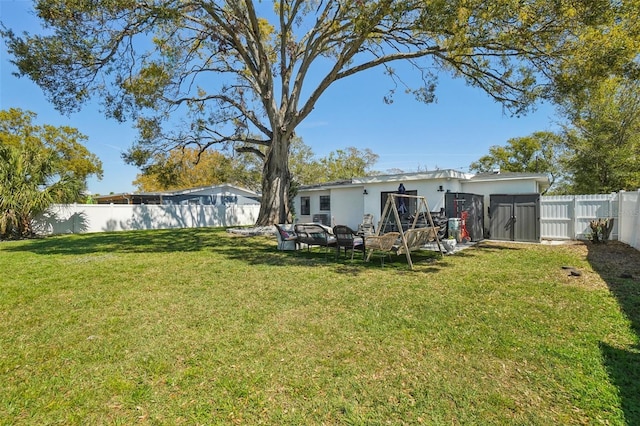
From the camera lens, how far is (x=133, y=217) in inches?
859

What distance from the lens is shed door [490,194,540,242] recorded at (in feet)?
39.9

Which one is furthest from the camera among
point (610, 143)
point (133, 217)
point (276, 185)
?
point (133, 217)

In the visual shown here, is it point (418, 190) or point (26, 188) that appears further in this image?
point (26, 188)

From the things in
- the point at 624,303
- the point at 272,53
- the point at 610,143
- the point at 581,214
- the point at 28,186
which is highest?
the point at 272,53

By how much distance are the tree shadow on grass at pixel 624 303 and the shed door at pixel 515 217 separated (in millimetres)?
2025

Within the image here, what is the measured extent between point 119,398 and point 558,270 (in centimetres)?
816

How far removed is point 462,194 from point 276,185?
8.62m

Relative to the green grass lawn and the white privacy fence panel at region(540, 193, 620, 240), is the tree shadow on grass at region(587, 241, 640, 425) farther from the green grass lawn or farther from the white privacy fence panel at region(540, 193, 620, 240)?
the white privacy fence panel at region(540, 193, 620, 240)

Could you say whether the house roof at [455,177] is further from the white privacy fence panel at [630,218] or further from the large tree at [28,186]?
the large tree at [28,186]

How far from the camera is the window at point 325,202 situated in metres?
19.0

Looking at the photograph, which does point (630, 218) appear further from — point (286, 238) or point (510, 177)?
point (286, 238)

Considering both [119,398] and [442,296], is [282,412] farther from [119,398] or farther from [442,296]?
[442,296]

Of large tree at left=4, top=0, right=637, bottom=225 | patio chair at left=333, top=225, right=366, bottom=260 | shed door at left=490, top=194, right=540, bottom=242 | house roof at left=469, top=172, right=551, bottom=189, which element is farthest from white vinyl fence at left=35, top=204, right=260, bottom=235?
shed door at left=490, top=194, right=540, bottom=242

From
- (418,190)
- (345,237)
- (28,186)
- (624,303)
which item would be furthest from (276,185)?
(624,303)
